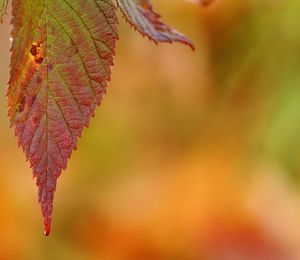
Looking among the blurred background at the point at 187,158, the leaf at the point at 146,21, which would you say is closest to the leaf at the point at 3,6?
the leaf at the point at 146,21

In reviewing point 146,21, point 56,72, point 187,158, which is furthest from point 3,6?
point 187,158

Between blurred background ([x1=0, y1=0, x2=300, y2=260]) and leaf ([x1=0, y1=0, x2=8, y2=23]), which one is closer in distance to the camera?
leaf ([x1=0, y1=0, x2=8, y2=23])

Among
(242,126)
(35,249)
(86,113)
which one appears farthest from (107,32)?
(242,126)

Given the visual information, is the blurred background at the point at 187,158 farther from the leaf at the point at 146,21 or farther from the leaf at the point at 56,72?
the leaf at the point at 56,72

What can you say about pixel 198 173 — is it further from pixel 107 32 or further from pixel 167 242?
pixel 107 32

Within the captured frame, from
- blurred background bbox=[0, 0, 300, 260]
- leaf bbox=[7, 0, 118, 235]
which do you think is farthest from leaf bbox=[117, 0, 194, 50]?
blurred background bbox=[0, 0, 300, 260]

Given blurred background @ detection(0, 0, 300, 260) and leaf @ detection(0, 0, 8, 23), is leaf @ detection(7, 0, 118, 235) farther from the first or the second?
blurred background @ detection(0, 0, 300, 260)

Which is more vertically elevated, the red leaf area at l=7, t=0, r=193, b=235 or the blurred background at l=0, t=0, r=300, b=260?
the red leaf area at l=7, t=0, r=193, b=235
